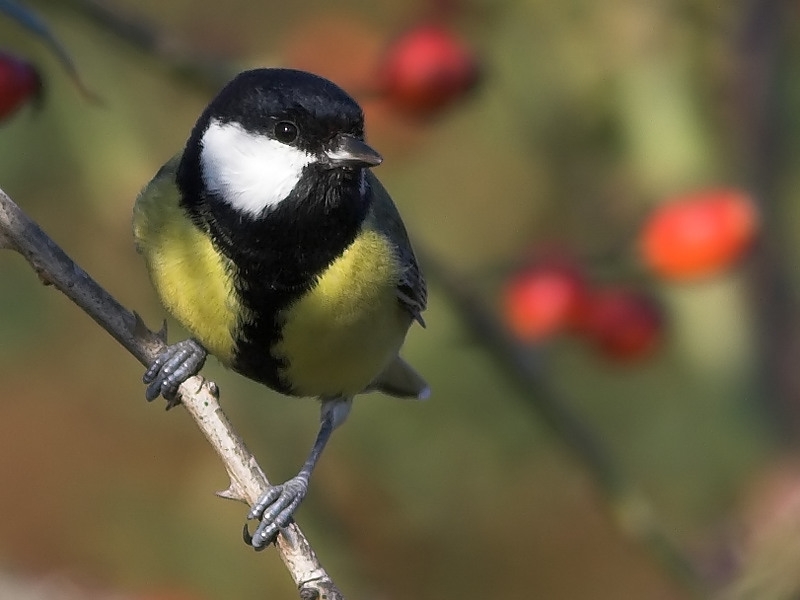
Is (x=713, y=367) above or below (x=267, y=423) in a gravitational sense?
above

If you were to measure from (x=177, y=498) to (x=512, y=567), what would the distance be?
1.02 metres

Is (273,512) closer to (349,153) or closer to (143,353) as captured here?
(143,353)

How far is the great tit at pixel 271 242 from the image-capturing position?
2.12m

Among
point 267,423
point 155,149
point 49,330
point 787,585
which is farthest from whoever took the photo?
point 49,330

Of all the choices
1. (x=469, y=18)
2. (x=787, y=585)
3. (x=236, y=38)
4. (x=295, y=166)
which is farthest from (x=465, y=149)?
(x=787, y=585)

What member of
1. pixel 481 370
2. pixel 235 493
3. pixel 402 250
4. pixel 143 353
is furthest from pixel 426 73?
pixel 481 370

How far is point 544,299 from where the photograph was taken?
2.87 meters

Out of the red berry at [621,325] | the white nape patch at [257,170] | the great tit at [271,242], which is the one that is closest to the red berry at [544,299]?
the red berry at [621,325]

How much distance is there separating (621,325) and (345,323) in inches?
37.6

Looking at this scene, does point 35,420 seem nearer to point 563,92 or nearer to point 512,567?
point 512,567

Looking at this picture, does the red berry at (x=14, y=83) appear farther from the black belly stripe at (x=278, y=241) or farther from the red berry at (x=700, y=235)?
the red berry at (x=700, y=235)

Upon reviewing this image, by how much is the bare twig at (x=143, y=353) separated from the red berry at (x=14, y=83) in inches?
5.9

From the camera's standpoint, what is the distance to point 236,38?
4297 mm

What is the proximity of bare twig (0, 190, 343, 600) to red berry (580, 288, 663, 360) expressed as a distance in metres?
1.24
